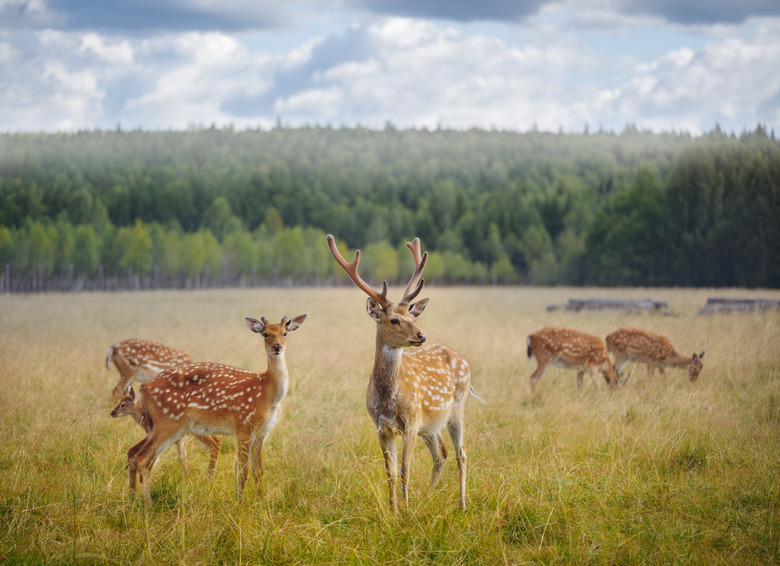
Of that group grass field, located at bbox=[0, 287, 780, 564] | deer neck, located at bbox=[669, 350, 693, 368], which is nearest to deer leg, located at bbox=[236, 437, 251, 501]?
grass field, located at bbox=[0, 287, 780, 564]

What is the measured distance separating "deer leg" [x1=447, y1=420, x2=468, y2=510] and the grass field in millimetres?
121

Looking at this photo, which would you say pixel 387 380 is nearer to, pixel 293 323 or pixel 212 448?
pixel 293 323

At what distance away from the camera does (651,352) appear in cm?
927

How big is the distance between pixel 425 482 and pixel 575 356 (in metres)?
4.24

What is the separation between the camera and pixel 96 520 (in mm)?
4273

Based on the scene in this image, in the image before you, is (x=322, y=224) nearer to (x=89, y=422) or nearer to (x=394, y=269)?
(x=394, y=269)

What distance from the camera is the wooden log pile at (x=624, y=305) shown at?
59.0ft

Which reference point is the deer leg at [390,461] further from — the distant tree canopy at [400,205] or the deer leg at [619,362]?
the distant tree canopy at [400,205]

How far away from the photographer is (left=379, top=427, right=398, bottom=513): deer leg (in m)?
4.39

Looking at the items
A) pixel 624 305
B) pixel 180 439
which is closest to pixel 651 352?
pixel 180 439

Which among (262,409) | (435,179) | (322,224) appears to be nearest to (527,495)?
(262,409)

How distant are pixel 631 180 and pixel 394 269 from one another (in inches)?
1501

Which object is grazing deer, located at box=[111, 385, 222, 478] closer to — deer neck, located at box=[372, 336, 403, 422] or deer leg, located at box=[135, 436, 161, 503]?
deer leg, located at box=[135, 436, 161, 503]

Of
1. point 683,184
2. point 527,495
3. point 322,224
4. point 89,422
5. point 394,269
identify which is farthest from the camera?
point 322,224
